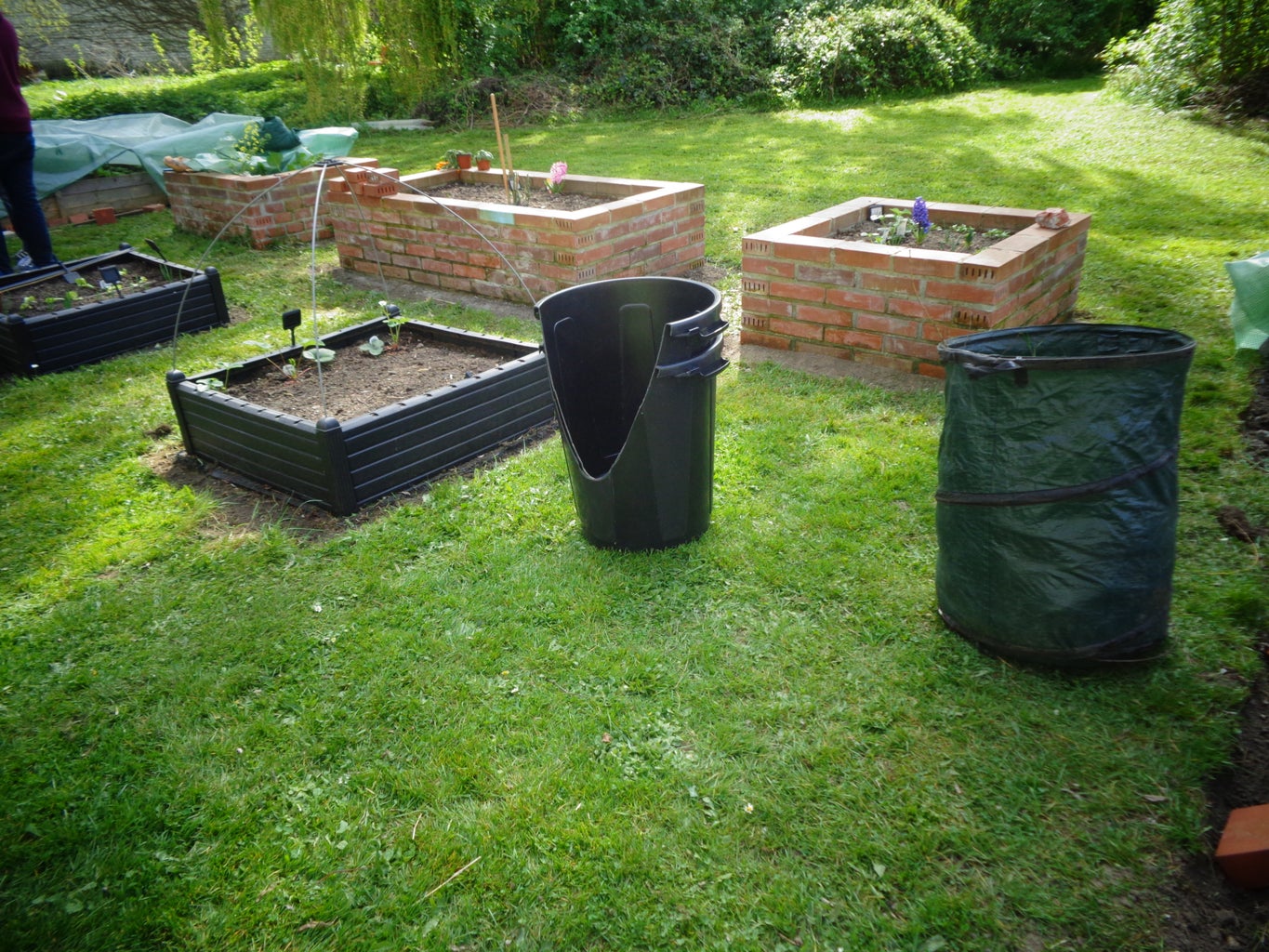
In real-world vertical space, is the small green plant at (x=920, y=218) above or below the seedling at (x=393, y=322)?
above

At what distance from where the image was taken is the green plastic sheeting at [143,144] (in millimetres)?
7996

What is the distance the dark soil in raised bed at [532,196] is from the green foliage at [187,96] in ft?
20.5

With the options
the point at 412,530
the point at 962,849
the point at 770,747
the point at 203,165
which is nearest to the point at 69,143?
the point at 203,165

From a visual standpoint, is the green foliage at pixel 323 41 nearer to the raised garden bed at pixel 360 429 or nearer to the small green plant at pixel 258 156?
the small green plant at pixel 258 156

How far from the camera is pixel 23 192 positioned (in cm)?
612

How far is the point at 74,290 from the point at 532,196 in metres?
3.06

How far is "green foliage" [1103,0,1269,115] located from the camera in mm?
8688

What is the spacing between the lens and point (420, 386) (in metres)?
3.88

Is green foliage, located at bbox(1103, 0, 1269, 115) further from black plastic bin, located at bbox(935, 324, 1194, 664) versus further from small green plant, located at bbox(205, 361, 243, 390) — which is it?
small green plant, located at bbox(205, 361, 243, 390)

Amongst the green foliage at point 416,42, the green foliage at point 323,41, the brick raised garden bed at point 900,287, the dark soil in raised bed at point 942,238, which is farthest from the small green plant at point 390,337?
the green foliage at point 416,42

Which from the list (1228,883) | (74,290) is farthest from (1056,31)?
(1228,883)

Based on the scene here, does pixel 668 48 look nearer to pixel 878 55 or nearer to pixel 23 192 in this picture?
pixel 878 55

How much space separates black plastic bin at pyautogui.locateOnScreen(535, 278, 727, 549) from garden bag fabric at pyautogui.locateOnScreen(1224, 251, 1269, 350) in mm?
2919

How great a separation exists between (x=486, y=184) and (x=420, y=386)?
3356 mm
